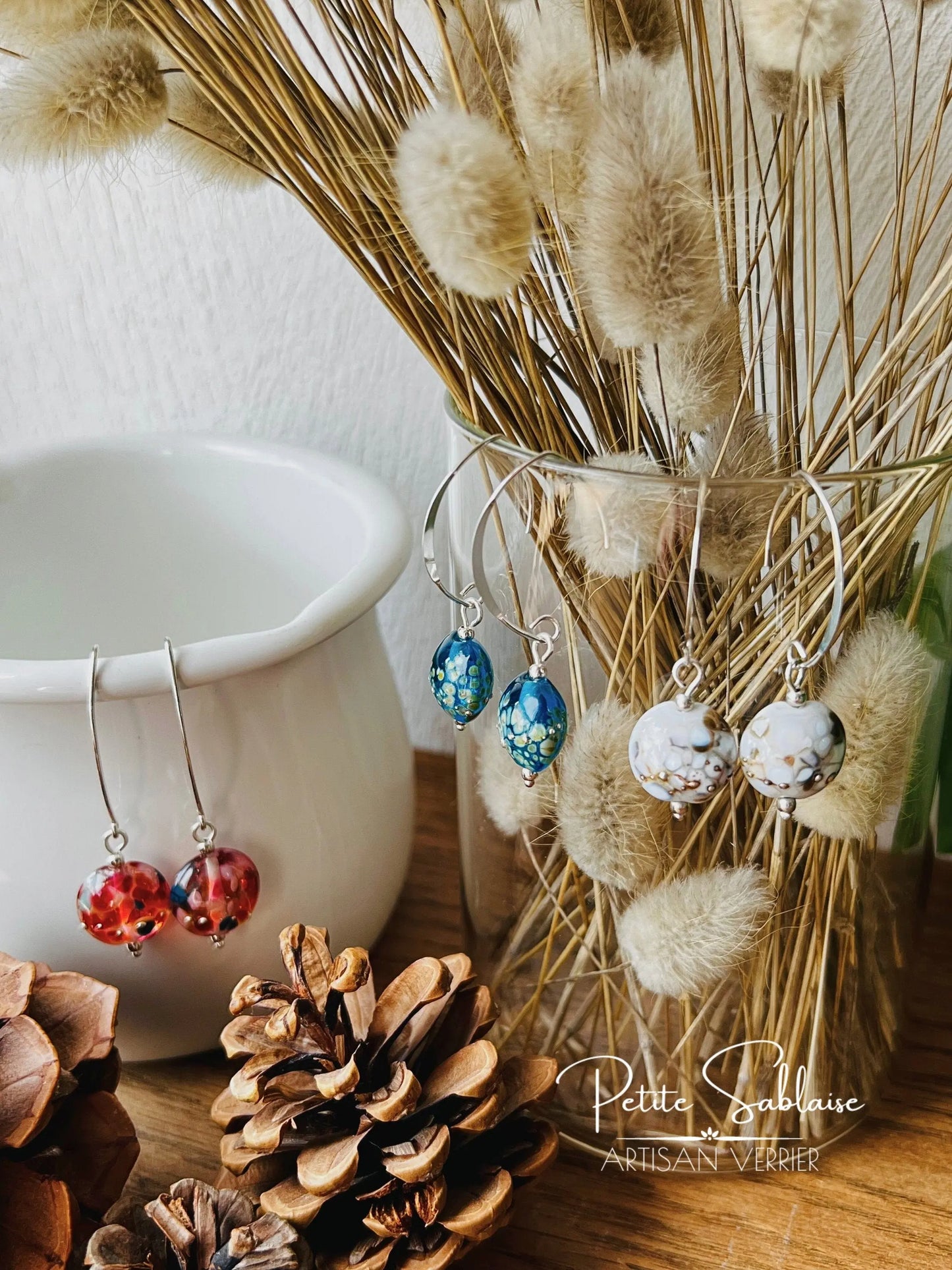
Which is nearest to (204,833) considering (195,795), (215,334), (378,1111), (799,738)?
(195,795)

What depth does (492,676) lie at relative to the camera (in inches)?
13.5

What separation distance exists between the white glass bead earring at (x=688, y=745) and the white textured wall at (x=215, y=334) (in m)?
0.32

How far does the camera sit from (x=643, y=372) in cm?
30

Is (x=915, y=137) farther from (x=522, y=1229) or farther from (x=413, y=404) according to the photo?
(x=522, y=1229)

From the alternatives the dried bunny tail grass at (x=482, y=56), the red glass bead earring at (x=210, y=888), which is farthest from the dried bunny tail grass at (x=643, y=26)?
the red glass bead earring at (x=210, y=888)

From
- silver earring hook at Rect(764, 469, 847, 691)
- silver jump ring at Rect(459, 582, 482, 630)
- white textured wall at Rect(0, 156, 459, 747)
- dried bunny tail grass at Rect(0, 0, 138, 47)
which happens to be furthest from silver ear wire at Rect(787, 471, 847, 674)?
white textured wall at Rect(0, 156, 459, 747)

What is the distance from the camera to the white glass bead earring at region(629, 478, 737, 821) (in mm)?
271

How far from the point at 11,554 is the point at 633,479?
37cm

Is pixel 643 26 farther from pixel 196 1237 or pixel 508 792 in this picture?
pixel 196 1237

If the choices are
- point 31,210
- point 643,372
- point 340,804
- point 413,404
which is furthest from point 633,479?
point 31,210

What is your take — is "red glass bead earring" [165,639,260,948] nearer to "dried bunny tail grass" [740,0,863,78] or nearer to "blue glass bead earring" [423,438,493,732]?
"blue glass bead earring" [423,438,493,732]

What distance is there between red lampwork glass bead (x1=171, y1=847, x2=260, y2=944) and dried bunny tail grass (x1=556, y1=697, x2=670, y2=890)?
12 centimetres

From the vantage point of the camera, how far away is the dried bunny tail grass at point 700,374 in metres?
0.28

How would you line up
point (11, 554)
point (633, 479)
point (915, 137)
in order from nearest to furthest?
point (633, 479), point (915, 137), point (11, 554)
